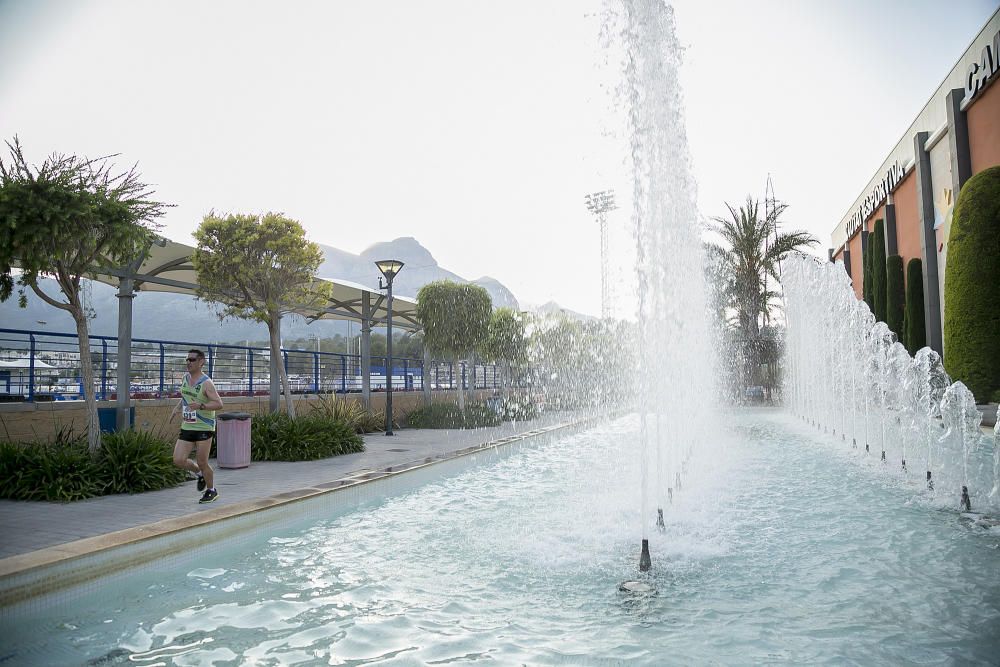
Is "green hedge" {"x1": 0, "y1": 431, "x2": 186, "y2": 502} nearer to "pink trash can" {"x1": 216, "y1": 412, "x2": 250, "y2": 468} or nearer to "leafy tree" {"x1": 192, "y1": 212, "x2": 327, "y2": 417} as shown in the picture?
"pink trash can" {"x1": 216, "y1": 412, "x2": 250, "y2": 468}

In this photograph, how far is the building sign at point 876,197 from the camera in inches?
933

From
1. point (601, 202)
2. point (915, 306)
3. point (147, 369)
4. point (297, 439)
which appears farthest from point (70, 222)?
point (601, 202)

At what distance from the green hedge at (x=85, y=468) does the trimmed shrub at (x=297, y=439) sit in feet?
8.04

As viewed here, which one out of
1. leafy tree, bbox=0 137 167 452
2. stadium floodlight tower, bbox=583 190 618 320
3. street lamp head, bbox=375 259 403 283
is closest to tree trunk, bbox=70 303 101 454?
leafy tree, bbox=0 137 167 452

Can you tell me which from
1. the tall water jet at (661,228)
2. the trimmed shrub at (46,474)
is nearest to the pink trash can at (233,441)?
the trimmed shrub at (46,474)

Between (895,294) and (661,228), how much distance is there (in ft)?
60.3

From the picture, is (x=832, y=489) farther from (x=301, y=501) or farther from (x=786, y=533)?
(x=301, y=501)

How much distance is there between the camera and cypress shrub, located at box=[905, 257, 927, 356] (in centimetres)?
2125

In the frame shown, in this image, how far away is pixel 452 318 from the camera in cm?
1845

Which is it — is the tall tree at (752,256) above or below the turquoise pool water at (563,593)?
above

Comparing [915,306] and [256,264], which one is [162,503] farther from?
[915,306]

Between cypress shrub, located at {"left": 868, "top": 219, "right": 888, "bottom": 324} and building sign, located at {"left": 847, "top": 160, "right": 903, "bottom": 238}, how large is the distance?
135cm

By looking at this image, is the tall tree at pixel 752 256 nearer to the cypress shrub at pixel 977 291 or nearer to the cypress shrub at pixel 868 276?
the cypress shrub at pixel 868 276

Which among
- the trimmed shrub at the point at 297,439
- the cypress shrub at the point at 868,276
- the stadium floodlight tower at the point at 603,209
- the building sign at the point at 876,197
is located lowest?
the trimmed shrub at the point at 297,439
